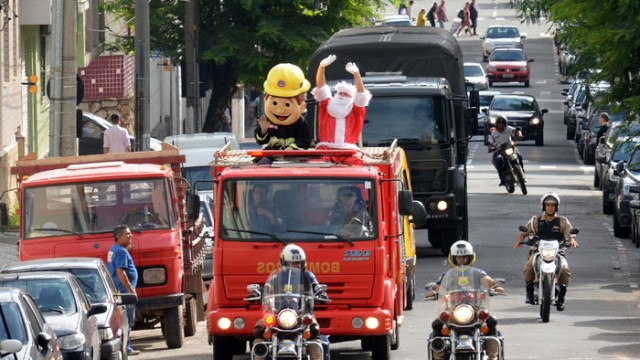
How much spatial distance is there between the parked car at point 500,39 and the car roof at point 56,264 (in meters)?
64.9

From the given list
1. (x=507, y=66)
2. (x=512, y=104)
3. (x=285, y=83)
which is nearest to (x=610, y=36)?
(x=285, y=83)

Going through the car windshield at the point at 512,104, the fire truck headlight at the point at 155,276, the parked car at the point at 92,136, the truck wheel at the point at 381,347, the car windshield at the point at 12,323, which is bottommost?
the truck wheel at the point at 381,347

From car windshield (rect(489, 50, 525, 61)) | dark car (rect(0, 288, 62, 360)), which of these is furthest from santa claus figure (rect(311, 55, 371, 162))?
car windshield (rect(489, 50, 525, 61))

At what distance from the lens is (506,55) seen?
7562cm

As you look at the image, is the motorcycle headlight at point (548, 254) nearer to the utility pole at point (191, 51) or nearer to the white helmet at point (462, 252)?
the white helmet at point (462, 252)

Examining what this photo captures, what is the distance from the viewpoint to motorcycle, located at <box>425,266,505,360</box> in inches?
614

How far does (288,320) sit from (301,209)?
221 cm

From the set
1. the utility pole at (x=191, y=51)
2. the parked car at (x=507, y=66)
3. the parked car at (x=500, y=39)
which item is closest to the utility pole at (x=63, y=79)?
the utility pole at (x=191, y=51)

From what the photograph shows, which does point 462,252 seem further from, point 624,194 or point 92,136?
point 92,136

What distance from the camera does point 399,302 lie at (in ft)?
61.9

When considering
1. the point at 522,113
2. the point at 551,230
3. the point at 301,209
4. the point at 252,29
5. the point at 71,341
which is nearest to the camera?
the point at 71,341

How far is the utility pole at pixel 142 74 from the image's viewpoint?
32.7 meters

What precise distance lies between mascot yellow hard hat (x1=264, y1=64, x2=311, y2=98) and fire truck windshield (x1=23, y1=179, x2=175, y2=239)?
96.8 inches

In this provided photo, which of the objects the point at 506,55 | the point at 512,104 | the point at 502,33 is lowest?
the point at 512,104
